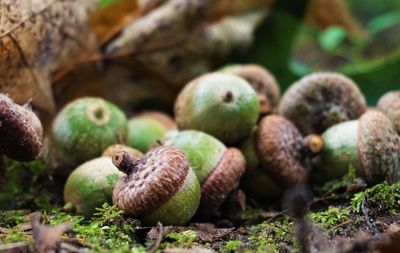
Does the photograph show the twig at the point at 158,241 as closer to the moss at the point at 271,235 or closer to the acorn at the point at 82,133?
the moss at the point at 271,235

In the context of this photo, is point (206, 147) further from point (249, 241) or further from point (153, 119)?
point (153, 119)

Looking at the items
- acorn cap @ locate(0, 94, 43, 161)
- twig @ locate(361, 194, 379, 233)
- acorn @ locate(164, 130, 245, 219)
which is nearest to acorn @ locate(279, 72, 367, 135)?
acorn @ locate(164, 130, 245, 219)

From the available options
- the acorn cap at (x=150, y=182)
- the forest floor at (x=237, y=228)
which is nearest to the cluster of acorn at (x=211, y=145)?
the acorn cap at (x=150, y=182)

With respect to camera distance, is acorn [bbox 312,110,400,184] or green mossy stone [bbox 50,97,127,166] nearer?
acorn [bbox 312,110,400,184]

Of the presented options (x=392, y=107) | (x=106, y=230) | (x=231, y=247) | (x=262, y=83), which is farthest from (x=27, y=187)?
(x=392, y=107)

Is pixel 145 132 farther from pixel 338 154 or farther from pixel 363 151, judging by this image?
pixel 363 151

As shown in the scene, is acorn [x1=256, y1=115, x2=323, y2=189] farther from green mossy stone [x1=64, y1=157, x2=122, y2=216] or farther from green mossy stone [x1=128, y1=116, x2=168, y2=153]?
green mossy stone [x1=64, y1=157, x2=122, y2=216]

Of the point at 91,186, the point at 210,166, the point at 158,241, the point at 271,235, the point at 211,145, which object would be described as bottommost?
the point at 158,241
